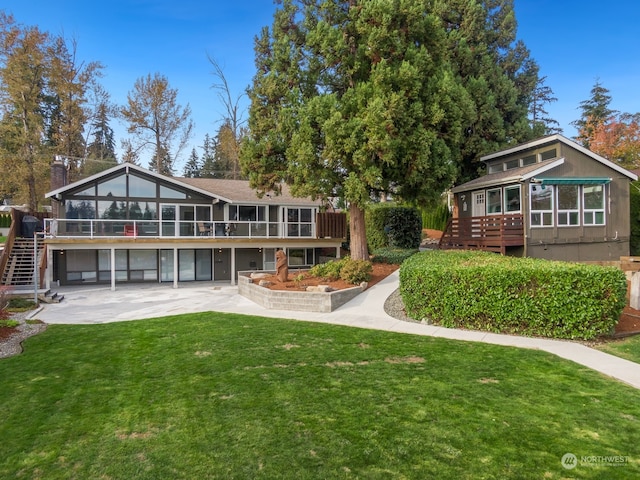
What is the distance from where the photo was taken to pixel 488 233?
15.5 meters

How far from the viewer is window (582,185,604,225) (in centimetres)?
1545

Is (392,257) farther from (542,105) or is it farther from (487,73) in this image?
(542,105)

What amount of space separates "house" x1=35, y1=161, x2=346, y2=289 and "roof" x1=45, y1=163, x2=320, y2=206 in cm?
5

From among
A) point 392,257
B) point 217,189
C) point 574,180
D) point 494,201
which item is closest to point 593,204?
point 574,180

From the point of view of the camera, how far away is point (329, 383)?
208 inches

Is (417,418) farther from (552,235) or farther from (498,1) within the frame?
(498,1)

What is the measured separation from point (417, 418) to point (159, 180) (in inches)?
707

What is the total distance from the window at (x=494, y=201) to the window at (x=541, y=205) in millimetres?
1590

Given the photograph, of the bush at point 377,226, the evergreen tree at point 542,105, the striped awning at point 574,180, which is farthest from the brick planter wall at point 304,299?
the evergreen tree at point 542,105

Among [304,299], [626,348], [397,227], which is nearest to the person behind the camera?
[626,348]

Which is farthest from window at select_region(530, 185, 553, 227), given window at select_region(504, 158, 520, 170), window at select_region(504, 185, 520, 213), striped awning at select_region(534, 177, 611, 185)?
window at select_region(504, 158, 520, 170)

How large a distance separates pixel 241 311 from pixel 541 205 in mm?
12091

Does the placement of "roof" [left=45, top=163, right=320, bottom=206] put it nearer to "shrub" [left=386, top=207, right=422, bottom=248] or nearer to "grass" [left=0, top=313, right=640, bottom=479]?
"shrub" [left=386, top=207, right=422, bottom=248]

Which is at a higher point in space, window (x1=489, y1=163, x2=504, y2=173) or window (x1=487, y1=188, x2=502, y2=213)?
window (x1=489, y1=163, x2=504, y2=173)
